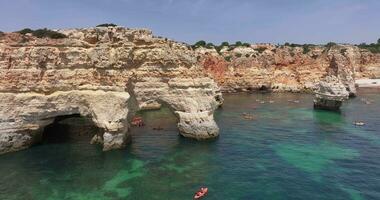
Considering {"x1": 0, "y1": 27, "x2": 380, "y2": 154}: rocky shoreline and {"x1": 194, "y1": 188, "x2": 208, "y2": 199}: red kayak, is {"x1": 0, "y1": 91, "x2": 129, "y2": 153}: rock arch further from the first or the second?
{"x1": 194, "y1": 188, "x2": 208, "y2": 199}: red kayak

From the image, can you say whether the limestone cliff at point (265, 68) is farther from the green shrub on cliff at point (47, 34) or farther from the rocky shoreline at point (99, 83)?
the rocky shoreline at point (99, 83)

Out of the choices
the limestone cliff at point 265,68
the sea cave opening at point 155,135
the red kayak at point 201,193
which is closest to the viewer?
the red kayak at point 201,193

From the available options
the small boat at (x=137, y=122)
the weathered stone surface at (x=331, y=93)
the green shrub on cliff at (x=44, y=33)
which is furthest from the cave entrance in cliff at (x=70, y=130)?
the weathered stone surface at (x=331, y=93)

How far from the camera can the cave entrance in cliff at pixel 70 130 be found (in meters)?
38.1

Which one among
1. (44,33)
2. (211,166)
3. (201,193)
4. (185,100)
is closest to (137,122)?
(185,100)

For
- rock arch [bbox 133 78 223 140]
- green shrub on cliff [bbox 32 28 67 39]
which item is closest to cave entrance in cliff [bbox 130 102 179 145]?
rock arch [bbox 133 78 223 140]

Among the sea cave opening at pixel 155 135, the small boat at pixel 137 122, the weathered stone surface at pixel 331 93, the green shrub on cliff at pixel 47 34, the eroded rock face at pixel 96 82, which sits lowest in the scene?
the sea cave opening at pixel 155 135

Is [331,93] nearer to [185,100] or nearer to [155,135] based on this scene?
[185,100]

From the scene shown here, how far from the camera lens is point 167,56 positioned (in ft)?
122

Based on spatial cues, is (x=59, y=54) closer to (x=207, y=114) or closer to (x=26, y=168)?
(x=26, y=168)

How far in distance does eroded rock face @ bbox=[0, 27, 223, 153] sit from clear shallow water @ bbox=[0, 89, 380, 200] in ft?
8.50

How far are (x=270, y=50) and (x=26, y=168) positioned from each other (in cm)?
9207

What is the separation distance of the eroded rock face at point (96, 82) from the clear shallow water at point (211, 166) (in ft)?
8.50

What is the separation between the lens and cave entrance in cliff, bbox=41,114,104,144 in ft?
125
